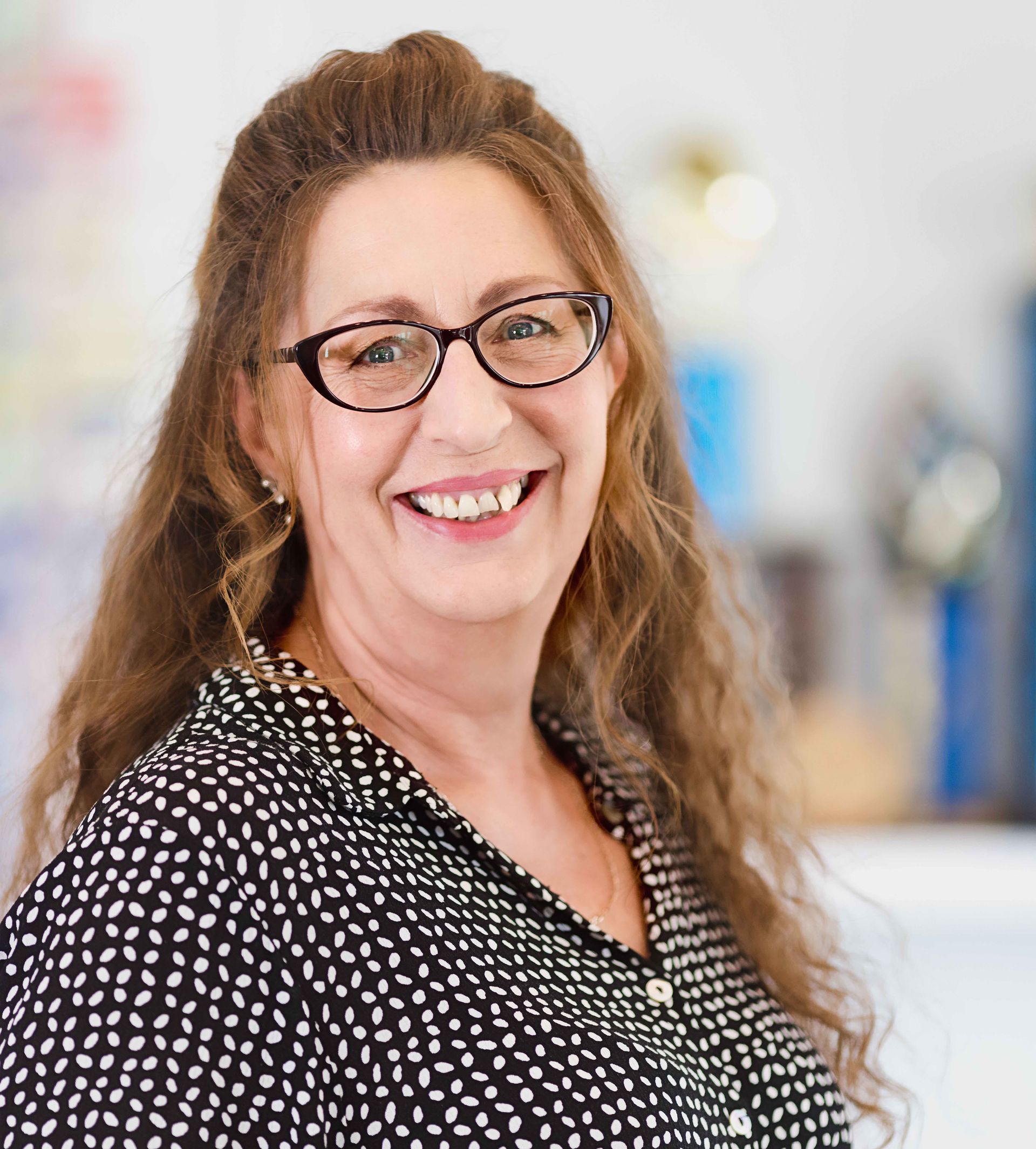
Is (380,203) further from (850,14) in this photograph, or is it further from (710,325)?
(850,14)

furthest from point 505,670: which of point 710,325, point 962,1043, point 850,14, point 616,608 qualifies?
point 850,14

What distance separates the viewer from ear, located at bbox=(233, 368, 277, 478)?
1.09 metres

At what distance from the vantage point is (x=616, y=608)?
1.31m

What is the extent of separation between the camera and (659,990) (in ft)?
3.38

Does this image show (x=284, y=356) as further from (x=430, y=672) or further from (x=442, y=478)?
(x=430, y=672)

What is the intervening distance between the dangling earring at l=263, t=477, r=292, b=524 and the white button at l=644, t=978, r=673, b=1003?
1.65 ft

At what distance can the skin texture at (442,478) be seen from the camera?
100 centimetres

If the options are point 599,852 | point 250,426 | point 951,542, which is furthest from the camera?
point 951,542

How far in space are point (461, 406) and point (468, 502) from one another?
0.28 ft

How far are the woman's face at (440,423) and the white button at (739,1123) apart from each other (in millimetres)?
444

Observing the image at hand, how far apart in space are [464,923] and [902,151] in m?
2.23

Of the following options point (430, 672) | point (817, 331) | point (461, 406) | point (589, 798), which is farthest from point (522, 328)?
point (817, 331)

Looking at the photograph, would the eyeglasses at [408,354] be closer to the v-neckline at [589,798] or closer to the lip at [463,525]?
the lip at [463,525]

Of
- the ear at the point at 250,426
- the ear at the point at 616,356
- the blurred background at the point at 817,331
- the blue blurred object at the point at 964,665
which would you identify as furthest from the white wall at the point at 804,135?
the ear at the point at 250,426
